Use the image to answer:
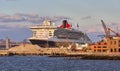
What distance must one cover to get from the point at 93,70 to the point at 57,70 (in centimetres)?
622

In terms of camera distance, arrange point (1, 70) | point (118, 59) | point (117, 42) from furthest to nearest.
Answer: point (117, 42)
point (118, 59)
point (1, 70)

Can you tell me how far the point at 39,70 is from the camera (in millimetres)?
91438

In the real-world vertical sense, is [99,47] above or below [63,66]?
above

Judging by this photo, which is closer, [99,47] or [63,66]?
[63,66]

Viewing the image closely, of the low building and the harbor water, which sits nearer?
the harbor water

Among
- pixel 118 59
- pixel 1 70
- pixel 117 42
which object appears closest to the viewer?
pixel 1 70

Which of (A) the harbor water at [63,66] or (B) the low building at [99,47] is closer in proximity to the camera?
(A) the harbor water at [63,66]

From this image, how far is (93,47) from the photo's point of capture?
605 feet

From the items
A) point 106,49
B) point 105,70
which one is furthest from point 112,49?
point 105,70

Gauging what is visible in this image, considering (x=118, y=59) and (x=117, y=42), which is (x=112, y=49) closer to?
(x=117, y=42)

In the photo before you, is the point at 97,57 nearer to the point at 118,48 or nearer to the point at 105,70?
the point at 118,48

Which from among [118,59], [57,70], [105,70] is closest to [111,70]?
[105,70]

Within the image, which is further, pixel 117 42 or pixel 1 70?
pixel 117 42

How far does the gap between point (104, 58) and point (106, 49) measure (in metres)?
36.5
